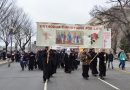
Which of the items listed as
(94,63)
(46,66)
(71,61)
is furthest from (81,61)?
(71,61)

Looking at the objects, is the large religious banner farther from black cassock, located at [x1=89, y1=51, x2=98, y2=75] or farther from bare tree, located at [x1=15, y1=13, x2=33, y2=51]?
bare tree, located at [x1=15, y1=13, x2=33, y2=51]

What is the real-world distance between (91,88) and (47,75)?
3.69 m

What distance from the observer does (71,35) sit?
786 inches

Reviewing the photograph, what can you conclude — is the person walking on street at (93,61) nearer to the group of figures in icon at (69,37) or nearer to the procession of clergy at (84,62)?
the procession of clergy at (84,62)

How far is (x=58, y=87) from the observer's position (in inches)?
673

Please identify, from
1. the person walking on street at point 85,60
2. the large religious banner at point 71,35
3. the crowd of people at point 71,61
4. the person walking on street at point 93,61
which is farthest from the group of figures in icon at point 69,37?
the person walking on street at point 93,61

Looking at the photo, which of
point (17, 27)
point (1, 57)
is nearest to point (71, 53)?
point (1, 57)

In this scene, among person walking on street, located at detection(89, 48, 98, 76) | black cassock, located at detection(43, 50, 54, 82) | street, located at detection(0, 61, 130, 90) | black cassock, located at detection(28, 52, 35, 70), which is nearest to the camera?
street, located at detection(0, 61, 130, 90)

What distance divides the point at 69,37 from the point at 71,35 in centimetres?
13

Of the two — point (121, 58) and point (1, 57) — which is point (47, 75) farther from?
point (1, 57)

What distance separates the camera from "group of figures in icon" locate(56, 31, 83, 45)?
19688 millimetres

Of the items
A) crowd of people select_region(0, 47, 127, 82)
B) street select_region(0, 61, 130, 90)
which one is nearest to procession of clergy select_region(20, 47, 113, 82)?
crowd of people select_region(0, 47, 127, 82)

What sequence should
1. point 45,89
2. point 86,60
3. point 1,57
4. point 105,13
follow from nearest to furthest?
point 45,89 < point 86,60 < point 1,57 < point 105,13

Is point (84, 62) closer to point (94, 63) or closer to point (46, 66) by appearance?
point (94, 63)
